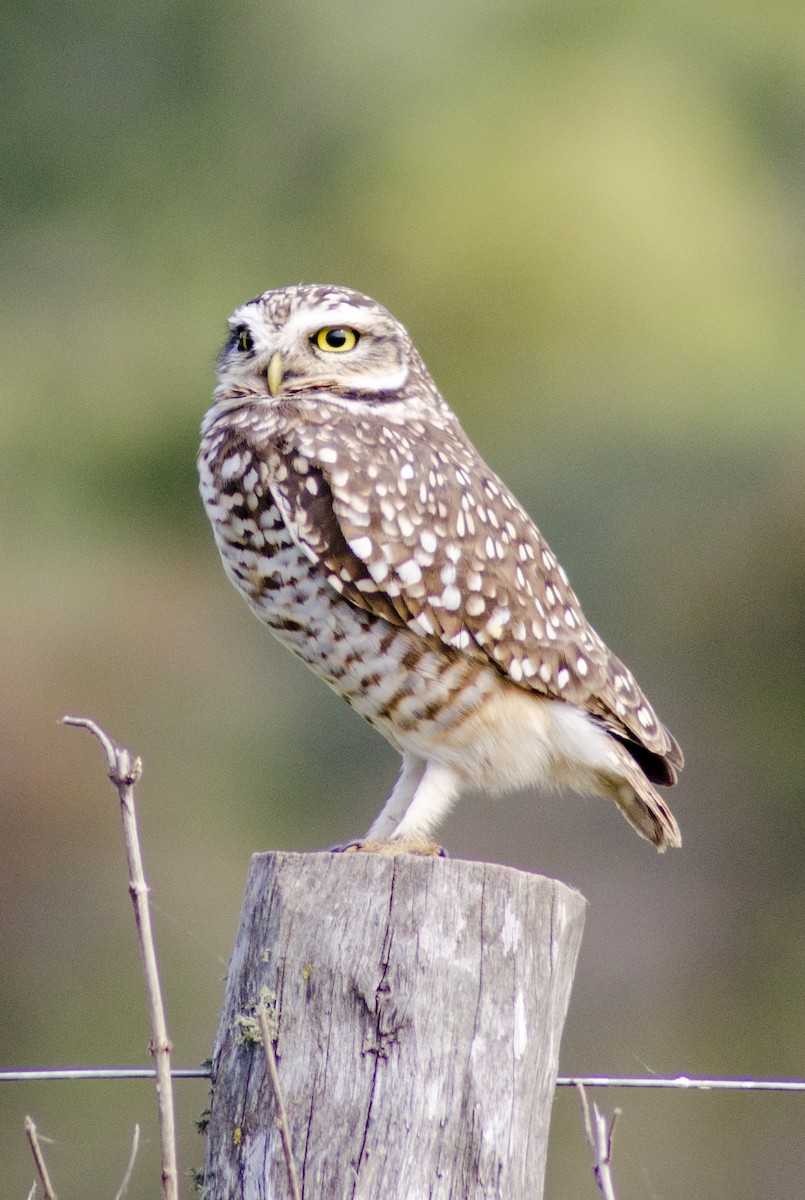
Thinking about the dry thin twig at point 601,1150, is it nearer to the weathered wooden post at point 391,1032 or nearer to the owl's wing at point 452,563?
the weathered wooden post at point 391,1032

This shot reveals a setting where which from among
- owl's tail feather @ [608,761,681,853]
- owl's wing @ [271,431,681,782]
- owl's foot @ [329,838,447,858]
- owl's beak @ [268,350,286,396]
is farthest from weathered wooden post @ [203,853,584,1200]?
owl's beak @ [268,350,286,396]

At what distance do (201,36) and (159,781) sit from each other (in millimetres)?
6442

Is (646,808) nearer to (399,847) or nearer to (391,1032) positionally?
(399,847)

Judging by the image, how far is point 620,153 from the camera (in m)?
11.9

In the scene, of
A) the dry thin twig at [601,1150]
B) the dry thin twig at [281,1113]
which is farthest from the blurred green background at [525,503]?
the dry thin twig at [601,1150]

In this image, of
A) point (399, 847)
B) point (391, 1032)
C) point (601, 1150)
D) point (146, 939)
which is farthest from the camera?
point (399, 847)

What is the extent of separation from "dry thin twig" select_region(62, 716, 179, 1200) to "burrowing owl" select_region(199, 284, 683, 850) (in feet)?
4.67

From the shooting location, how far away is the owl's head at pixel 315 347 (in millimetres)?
3562

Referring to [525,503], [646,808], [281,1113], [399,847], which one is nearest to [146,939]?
[281,1113]

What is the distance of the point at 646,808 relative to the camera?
3.44m

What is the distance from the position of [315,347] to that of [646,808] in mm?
1194

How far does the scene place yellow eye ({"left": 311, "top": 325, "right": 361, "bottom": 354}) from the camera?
3586 mm

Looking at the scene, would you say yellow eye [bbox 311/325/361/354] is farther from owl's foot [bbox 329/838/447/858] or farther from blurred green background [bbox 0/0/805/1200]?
blurred green background [bbox 0/0/805/1200]

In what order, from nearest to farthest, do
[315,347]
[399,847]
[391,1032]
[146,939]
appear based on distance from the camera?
1. [146,939]
2. [391,1032]
3. [399,847]
4. [315,347]
